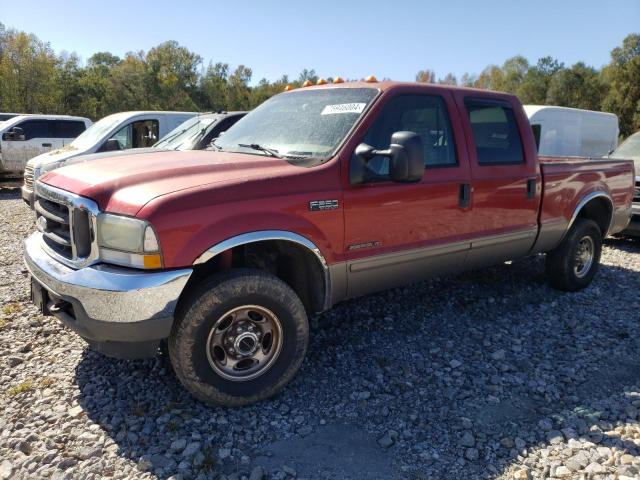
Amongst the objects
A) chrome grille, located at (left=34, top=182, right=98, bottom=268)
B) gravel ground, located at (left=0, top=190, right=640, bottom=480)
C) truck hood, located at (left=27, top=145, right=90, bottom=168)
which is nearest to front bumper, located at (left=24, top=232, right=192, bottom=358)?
chrome grille, located at (left=34, top=182, right=98, bottom=268)

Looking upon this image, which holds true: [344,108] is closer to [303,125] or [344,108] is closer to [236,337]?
[303,125]

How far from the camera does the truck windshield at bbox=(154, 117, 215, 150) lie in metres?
8.09

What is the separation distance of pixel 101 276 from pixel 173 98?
45.5 meters

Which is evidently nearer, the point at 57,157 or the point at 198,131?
the point at 198,131

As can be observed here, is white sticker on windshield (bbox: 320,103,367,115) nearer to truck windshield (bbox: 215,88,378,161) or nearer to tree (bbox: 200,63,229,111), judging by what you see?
truck windshield (bbox: 215,88,378,161)

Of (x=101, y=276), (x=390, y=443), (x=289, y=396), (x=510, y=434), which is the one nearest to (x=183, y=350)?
(x=101, y=276)

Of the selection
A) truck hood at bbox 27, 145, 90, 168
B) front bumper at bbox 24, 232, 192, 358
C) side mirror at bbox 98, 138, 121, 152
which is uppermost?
side mirror at bbox 98, 138, 121, 152

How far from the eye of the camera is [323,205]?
10.7 feet

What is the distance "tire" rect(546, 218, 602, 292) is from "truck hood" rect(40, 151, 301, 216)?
3.49 m

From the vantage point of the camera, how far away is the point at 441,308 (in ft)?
16.2

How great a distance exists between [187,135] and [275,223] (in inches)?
238

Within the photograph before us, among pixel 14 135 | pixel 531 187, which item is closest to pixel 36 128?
pixel 14 135

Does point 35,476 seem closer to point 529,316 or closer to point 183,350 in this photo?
point 183,350

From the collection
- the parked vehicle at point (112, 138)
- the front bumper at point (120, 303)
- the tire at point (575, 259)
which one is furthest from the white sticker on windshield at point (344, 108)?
the parked vehicle at point (112, 138)
